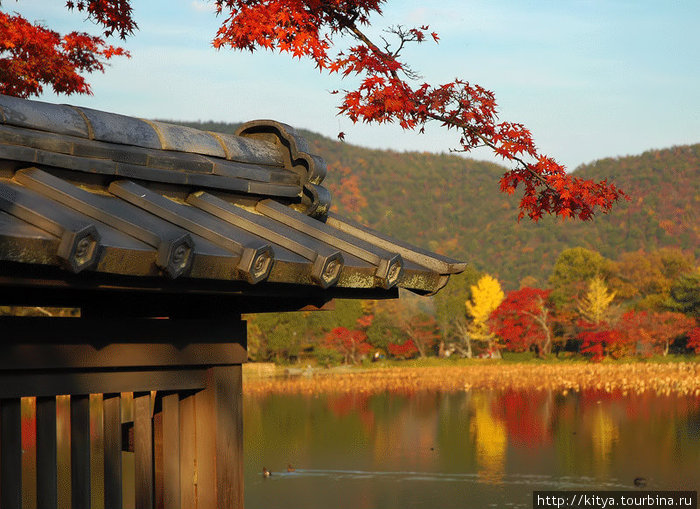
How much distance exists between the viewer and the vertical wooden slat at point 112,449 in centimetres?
289

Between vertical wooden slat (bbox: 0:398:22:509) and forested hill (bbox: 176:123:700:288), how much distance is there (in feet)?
210

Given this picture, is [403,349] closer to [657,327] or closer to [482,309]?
[482,309]

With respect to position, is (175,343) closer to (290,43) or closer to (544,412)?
(290,43)

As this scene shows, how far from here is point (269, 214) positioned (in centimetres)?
331

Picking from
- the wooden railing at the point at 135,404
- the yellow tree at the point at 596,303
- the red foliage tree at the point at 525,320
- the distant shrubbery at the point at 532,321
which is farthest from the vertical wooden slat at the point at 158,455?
the red foliage tree at the point at 525,320

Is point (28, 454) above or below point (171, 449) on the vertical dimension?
below

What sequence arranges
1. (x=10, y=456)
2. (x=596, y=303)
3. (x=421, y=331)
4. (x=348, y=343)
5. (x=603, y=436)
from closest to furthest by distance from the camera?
(x=10, y=456), (x=603, y=436), (x=596, y=303), (x=348, y=343), (x=421, y=331)

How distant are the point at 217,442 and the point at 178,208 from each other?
0.88 metres

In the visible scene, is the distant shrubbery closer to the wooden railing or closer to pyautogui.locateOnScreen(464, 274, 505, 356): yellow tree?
pyautogui.locateOnScreen(464, 274, 505, 356): yellow tree

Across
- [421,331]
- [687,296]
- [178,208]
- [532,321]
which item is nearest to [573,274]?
[532,321]

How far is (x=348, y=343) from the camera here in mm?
42531

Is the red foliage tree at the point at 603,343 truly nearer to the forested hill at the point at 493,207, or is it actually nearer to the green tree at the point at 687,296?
the green tree at the point at 687,296

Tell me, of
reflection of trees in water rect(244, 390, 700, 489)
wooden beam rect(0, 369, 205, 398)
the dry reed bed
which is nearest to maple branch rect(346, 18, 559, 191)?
wooden beam rect(0, 369, 205, 398)

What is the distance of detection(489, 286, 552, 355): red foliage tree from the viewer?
41.7 m
